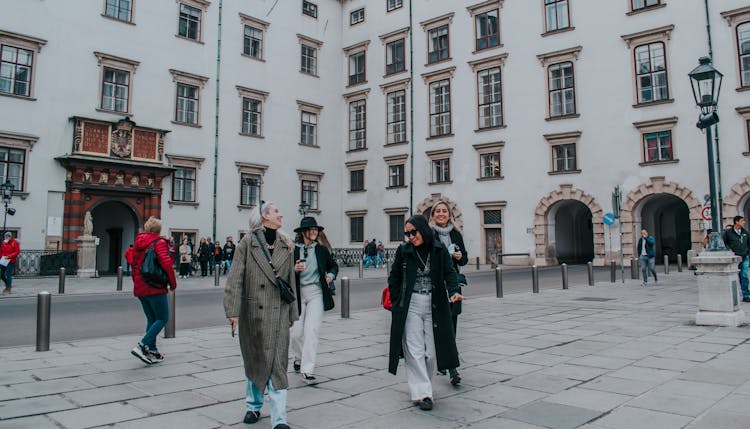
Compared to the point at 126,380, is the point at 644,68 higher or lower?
higher

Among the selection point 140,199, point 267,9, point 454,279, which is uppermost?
point 267,9

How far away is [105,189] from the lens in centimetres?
2523

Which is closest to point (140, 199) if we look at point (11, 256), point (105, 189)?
point (105, 189)

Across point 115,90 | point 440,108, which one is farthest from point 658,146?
point 115,90

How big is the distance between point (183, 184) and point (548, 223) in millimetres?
19073

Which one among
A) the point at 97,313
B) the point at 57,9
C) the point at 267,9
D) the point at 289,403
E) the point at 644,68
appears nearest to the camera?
the point at 289,403

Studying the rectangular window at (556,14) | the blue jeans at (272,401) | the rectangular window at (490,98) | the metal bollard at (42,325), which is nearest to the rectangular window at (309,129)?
the rectangular window at (490,98)

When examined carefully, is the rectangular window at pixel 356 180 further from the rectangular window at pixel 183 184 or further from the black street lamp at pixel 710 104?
the black street lamp at pixel 710 104

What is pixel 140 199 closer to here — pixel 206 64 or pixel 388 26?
pixel 206 64

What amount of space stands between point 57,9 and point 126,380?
2446 cm

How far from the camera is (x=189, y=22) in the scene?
29422 mm

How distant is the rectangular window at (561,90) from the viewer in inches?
Result: 1134

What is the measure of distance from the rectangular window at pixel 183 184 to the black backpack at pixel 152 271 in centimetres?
2266

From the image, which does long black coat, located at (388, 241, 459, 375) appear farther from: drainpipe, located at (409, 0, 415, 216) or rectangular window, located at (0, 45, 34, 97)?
drainpipe, located at (409, 0, 415, 216)
